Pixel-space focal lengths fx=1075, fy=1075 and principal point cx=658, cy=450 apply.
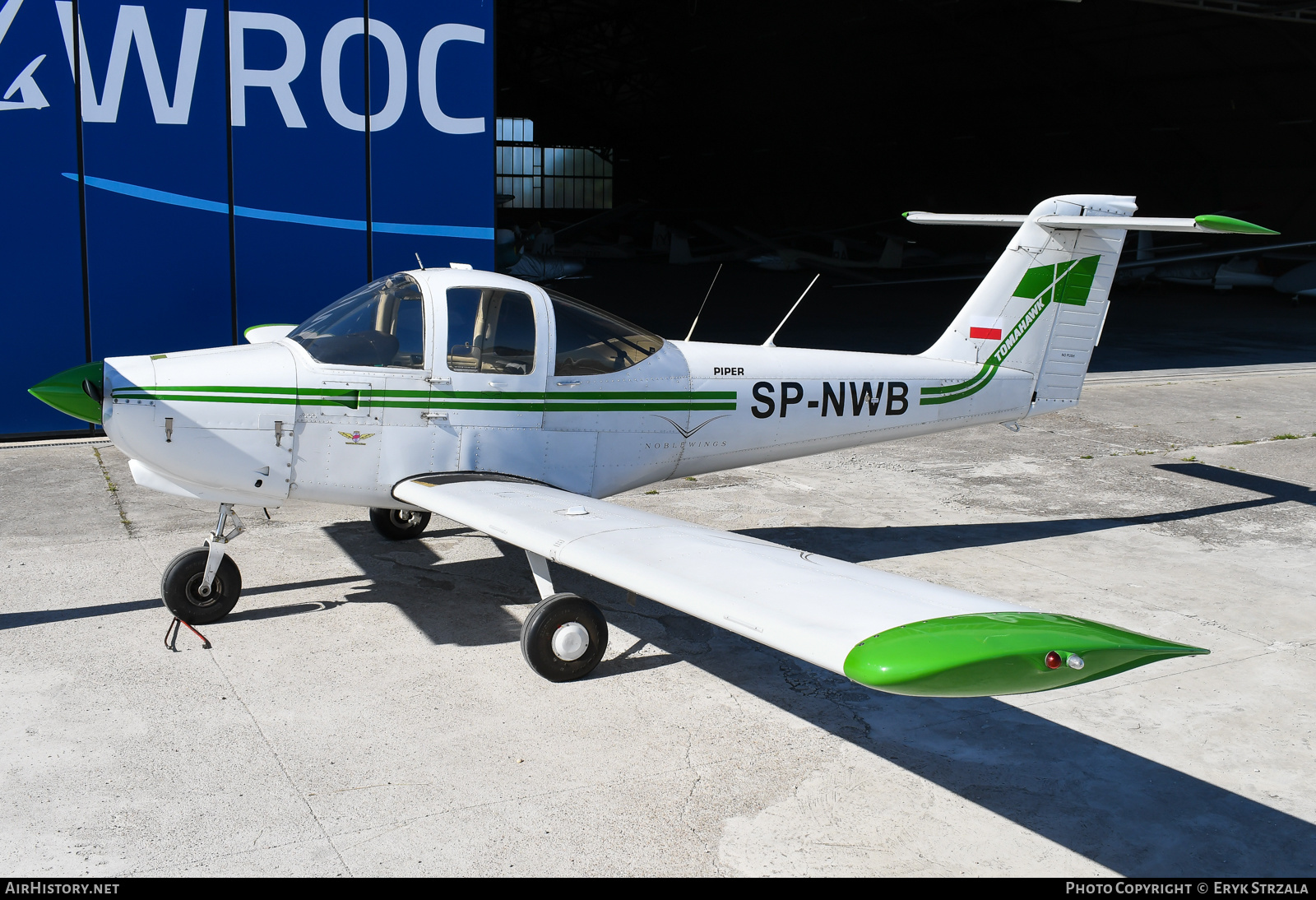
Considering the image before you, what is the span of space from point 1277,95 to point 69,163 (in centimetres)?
3397

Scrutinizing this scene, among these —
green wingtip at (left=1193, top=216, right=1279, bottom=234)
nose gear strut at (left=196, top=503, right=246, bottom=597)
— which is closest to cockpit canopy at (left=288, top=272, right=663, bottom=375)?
nose gear strut at (left=196, top=503, right=246, bottom=597)

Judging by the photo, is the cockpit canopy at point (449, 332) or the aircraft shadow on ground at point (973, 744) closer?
the aircraft shadow on ground at point (973, 744)

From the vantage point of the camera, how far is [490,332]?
6.33 m

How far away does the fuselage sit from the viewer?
5.81 metres

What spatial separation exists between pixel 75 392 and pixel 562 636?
2.83m

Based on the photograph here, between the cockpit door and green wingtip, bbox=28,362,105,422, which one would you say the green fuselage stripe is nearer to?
the cockpit door

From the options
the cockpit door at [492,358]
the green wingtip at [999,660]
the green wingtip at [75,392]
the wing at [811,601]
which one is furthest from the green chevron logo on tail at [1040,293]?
the green wingtip at [75,392]

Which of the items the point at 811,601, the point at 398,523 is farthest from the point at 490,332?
the point at 811,601

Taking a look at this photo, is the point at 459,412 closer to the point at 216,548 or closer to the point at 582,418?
the point at 582,418

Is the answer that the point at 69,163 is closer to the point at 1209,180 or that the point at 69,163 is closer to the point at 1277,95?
the point at 1277,95

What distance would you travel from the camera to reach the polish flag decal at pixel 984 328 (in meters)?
8.05

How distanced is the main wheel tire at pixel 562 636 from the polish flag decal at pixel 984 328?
4.07m

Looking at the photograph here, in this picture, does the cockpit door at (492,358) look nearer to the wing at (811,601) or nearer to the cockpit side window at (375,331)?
the cockpit side window at (375,331)
